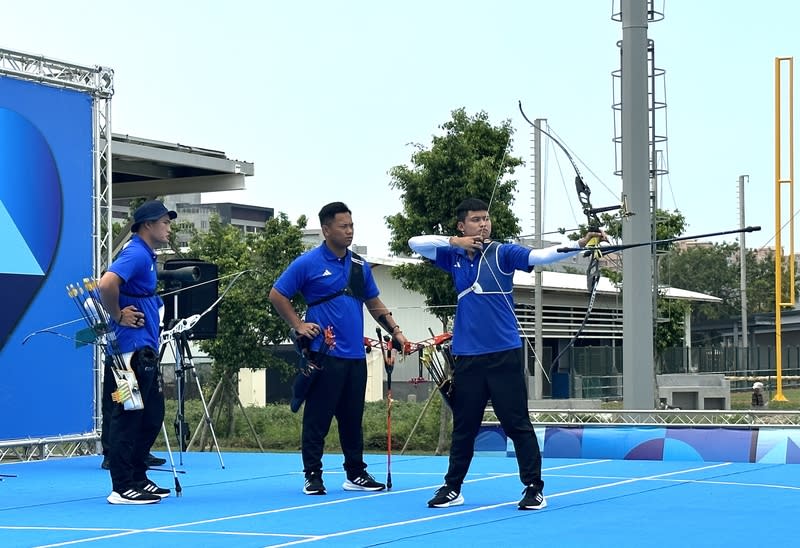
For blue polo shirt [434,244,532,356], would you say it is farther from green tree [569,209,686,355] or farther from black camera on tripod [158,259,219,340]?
green tree [569,209,686,355]

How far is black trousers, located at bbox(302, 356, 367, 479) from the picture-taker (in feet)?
27.4

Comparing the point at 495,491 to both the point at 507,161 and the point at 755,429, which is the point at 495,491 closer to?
the point at 755,429

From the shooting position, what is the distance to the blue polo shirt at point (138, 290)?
797 cm

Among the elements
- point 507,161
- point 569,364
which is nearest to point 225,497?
point 507,161

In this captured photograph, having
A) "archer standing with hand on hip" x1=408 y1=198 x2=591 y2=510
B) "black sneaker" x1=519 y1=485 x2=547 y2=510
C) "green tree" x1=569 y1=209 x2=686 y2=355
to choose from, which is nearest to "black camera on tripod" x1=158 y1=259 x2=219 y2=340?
"archer standing with hand on hip" x1=408 y1=198 x2=591 y2=510

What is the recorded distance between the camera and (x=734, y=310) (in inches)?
3017

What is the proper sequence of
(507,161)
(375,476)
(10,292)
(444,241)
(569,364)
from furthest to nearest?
(569,364) → (507,161) → (10,292) → (375,476) → (444,241)

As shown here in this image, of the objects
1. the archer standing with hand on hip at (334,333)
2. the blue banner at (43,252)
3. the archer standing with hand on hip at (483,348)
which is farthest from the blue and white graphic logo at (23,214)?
the archer standing with hand on hip at (483,348)

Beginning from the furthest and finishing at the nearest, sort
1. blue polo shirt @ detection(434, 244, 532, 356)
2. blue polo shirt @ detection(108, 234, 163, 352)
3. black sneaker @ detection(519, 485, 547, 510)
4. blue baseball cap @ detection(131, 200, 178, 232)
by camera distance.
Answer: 1. blue baseball cap @ detection(131, 200, 178, 232)
2. blue polo shirt @ detection(108, 234, 163, 352)
3. blue polo shirt @ detection(434, 244, 532, 356)
4. black sneaker @ detection(519, 485, 547, 510)

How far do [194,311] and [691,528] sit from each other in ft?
21.9

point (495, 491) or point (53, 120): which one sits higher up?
point (53, 120)

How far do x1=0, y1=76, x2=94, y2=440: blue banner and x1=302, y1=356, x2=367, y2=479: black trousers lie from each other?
12.7 feet

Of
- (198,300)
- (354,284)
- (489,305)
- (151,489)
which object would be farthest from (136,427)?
(198,300)

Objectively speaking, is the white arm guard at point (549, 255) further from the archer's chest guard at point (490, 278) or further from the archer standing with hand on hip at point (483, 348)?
the archer's chest guard at point (490, 278)
